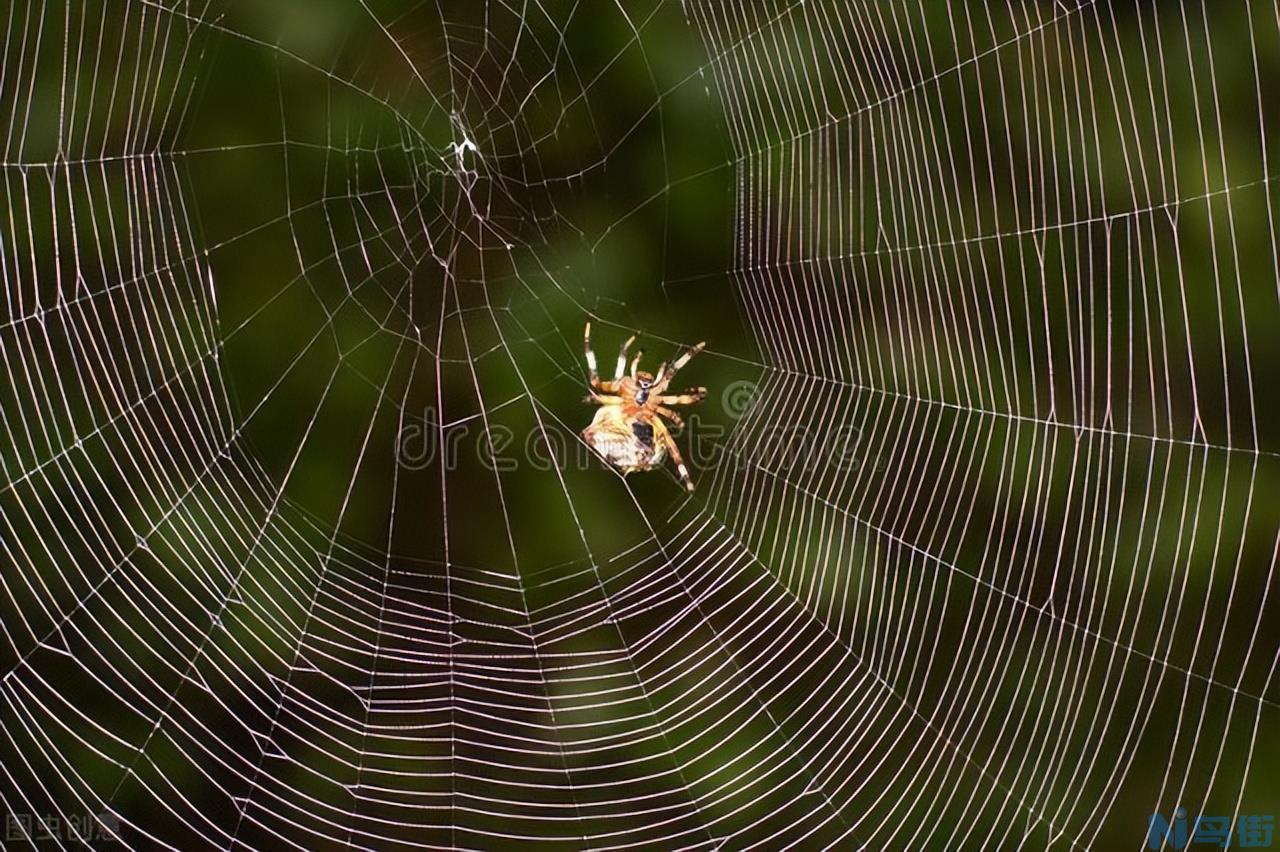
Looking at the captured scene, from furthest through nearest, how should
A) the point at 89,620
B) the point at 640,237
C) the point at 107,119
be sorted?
the point at 640,237
the point at 89,620
the point at 107,119

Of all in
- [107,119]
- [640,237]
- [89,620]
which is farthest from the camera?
[640,237]

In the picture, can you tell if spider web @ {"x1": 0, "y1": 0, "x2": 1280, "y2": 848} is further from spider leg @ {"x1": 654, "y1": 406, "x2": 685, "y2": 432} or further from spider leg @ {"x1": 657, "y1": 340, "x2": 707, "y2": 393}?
spider leg @ {"x1": 654, "y1": 406, "x2": 685, "y2": 432}

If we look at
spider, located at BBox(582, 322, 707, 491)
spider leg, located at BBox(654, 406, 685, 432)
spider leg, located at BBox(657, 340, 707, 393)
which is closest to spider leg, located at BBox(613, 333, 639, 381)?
spider, located at BBox(582, 322, 707, 491)

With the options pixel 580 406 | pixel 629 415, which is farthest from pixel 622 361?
pixel 580 406

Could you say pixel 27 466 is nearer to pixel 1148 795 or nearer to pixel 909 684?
pixel 909 684

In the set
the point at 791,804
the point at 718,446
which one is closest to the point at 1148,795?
the point at 791,804

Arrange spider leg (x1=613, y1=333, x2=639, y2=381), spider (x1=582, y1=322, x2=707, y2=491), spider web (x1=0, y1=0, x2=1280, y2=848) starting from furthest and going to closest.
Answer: spider (x1=582, y1=322, x2=707, y2=491) → spider leg (x1=613, y1=333, x2=639, y2=381) → spider web (x1=0, y1=0, x2=1280, y2=848)
